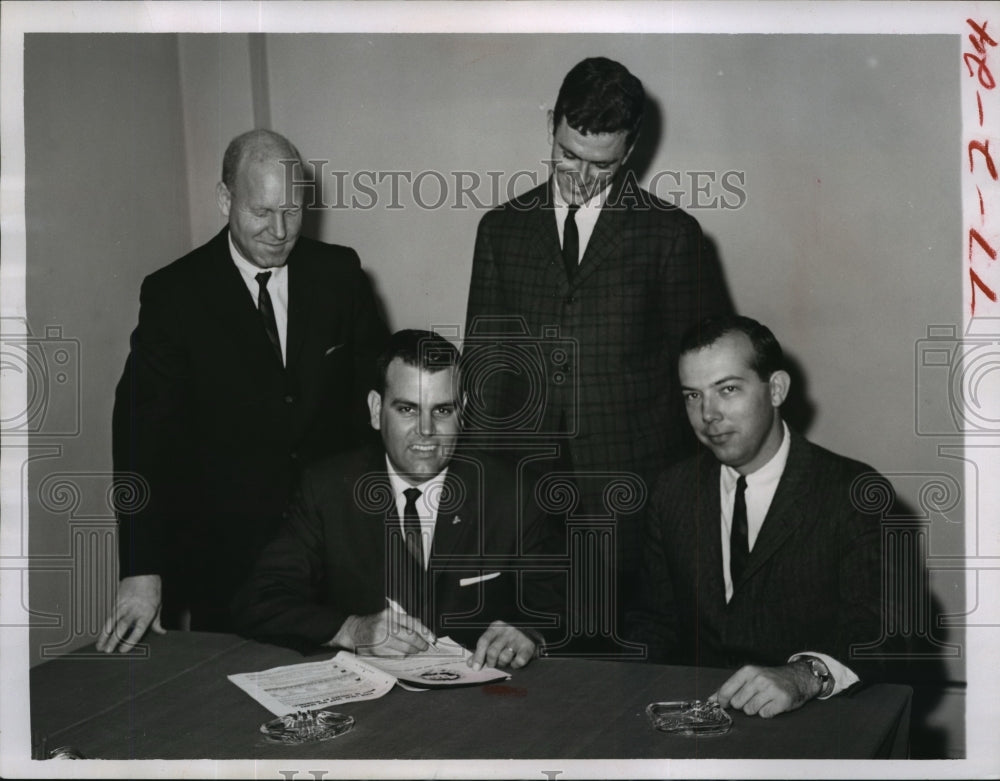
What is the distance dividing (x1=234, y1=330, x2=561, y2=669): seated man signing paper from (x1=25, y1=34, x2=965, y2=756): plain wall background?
24cm

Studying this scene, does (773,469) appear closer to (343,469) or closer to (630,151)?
(630,151)

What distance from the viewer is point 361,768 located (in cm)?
304

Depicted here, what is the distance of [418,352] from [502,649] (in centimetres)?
86

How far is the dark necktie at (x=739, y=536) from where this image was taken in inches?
125

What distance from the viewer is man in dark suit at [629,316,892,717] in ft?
10.3

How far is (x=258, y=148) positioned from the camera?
3285 millimetres

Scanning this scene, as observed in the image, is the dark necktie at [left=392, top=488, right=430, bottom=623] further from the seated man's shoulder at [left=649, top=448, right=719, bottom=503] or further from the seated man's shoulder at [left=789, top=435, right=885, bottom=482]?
the seated man's shoulder at [left=789, top=435, right=885, bottom=482]

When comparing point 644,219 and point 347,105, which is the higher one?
point 347,105

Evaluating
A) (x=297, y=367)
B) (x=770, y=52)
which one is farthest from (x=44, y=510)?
(x=770, y=52)

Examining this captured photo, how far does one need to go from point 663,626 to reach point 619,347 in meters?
Answer: 0.81

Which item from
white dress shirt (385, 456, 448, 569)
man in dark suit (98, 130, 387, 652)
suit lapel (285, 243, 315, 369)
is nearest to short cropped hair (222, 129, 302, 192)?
man in dark suit (98, 130, 387, 652)

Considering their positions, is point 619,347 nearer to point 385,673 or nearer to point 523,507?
point 523,507

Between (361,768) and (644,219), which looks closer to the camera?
(361,768)

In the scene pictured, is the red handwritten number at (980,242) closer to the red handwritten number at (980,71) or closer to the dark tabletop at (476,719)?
the red handwritten number at (980,71)
